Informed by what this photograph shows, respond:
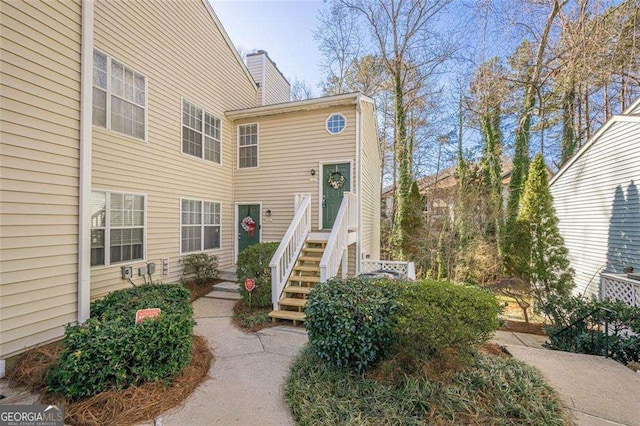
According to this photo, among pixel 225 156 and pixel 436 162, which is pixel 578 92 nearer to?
pixel 436 162

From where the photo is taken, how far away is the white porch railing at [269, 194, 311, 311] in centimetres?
553

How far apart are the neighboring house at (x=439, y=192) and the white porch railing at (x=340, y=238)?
506 centimetres

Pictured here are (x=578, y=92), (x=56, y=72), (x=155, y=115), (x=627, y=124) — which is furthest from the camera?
(x=578, y=92)

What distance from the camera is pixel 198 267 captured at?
741cm

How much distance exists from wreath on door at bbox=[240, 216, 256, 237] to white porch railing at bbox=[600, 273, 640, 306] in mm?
9174

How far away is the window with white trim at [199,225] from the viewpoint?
751 centimetres

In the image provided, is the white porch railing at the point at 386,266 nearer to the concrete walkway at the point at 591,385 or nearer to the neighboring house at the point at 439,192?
the neighboring house at the point at 439,192

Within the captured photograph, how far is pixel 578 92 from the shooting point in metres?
10.8

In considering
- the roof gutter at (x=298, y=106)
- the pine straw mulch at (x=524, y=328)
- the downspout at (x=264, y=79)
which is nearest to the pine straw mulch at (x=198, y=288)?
the roof gutter at (x=298, y=106)

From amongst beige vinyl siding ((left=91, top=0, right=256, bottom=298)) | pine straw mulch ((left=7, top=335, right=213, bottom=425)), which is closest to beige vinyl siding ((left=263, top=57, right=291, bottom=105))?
beige vinyl siding ((left=91, top=0, right=256, bottom=298))

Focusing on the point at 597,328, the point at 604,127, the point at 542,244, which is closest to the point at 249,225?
the point at 597,328

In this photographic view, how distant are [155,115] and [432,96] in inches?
567

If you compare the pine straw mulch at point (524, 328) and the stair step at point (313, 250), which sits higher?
the stair step at point (313, 250)

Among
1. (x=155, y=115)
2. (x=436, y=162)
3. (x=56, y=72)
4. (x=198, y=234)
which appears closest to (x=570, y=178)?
(x=436, y=162)
